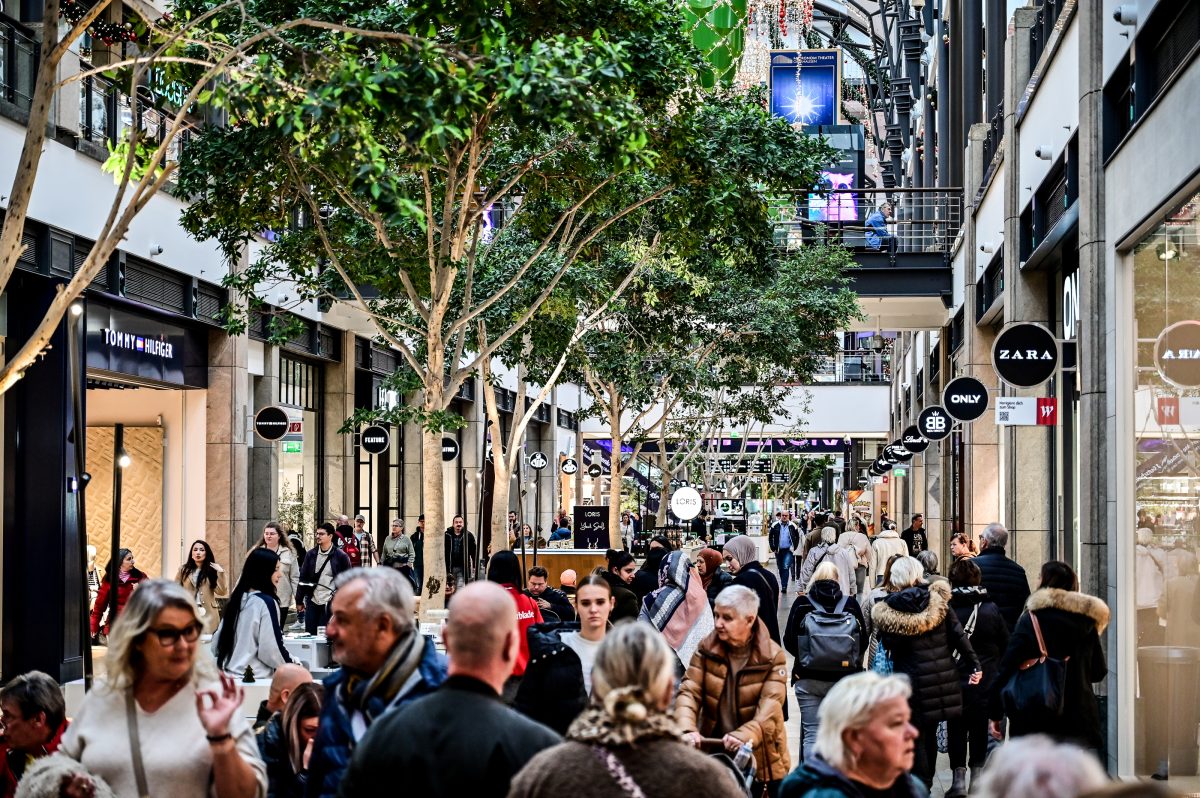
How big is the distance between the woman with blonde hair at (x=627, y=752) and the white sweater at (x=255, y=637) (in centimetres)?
661

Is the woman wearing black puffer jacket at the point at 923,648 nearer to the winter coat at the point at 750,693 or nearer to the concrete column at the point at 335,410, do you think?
the winter coat at the point at 750,693

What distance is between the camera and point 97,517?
22.6m

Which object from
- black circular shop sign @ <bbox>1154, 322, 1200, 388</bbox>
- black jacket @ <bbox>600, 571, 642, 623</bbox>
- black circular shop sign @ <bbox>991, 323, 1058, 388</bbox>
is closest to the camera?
black circular shop sign @ <bbox>1154, 322, 1200, 388</bbox>

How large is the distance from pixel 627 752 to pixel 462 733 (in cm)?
46

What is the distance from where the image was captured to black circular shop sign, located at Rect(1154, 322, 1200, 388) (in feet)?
32.9

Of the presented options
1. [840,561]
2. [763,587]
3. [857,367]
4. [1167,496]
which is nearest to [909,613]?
[1167,496]

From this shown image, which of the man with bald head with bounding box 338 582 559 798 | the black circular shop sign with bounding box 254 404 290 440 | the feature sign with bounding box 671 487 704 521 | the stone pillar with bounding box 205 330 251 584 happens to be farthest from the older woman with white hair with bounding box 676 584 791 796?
the feature sign with bounding box 671 487 704 521

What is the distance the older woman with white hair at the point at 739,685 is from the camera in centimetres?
768

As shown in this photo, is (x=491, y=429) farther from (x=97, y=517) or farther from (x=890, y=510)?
(x=890, y=510)

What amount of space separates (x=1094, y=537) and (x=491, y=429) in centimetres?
1527

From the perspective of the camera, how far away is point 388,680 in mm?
4707

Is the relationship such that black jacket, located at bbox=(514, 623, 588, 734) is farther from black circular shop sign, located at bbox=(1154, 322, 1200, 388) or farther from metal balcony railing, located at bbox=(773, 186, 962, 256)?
metal balcony railing, located at bbox=(773, 186, 962, 256)

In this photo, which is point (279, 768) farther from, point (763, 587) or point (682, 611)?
point (763, 587)

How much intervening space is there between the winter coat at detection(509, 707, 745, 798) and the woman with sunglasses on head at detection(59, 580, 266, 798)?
3.91 feet
